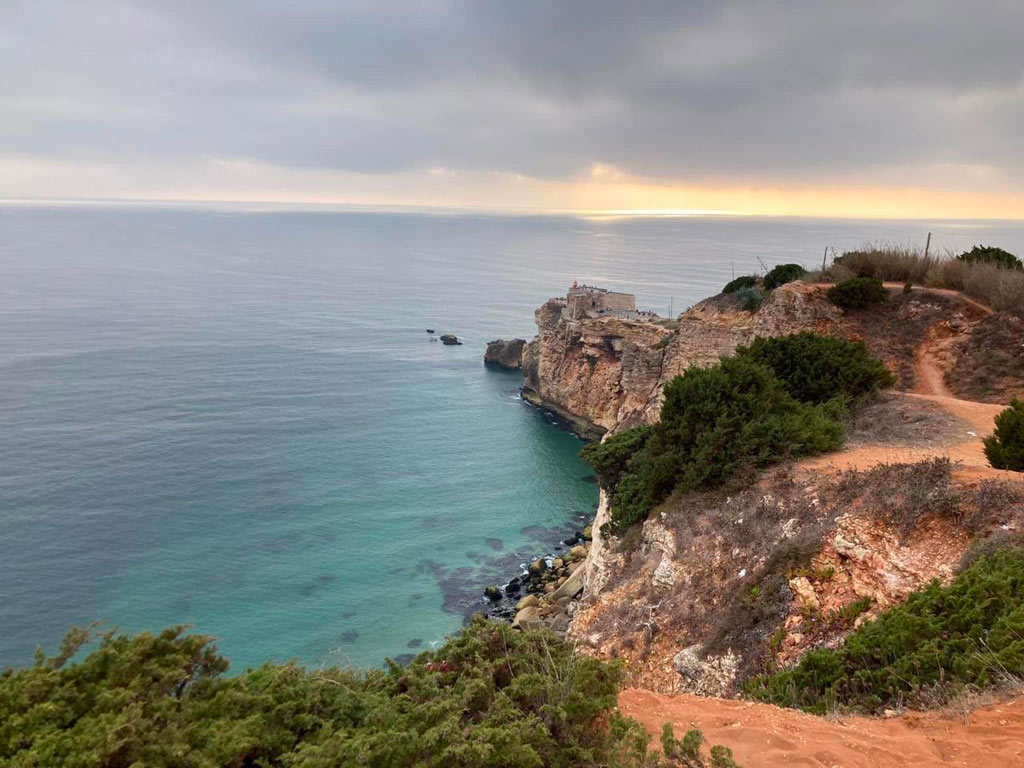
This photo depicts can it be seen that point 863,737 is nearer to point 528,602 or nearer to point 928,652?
point 928,652

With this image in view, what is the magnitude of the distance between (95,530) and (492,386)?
39.5 metres

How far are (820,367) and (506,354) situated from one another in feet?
169

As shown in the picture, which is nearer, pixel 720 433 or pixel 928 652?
pixel 928 652

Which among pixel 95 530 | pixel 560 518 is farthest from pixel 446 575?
pixel 95 530

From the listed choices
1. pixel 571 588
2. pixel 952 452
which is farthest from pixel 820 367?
pixel 571 588

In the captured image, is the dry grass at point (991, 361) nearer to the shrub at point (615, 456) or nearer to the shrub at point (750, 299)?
the shrub at point (750, 299)

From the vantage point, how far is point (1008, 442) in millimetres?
13773

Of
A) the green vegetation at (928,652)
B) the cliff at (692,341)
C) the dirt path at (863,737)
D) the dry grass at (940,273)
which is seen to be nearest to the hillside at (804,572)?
the dirt path at (863,737)

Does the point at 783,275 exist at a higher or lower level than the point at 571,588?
higher

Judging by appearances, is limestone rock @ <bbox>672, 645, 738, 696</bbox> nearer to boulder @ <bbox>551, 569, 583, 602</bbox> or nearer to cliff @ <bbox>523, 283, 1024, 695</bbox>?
cliff @ <bbox>523, 283, 1024, 695</bbox>

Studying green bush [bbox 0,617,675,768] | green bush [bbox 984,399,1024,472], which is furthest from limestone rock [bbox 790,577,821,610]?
green bush [bbox 0,617,675,768]

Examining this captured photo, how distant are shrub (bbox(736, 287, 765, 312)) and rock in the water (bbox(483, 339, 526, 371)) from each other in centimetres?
3557

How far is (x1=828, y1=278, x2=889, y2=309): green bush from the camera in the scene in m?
28.6

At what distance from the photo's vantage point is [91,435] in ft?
136
